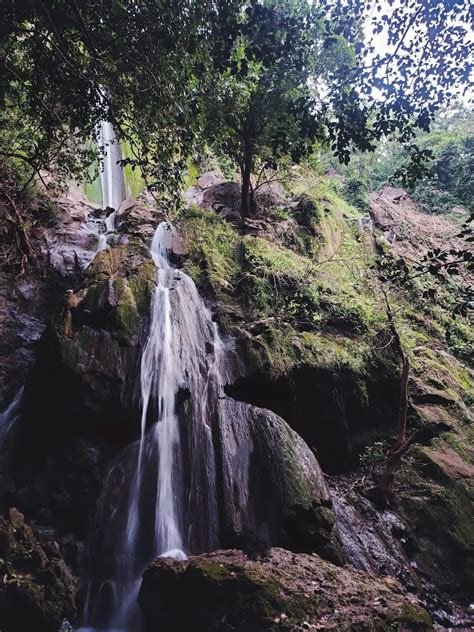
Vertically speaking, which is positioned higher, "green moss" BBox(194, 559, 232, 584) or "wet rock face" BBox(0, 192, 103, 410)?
"wet rock face" BBox(0, 192, 103, 410)

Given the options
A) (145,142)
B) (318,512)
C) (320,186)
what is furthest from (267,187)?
(318,512)

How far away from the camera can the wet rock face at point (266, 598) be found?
4.40m

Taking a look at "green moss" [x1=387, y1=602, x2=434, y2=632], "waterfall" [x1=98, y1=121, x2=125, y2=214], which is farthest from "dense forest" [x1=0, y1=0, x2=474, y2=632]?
"waterfall" [x1=98, y1=121, x2=125, y2=214]

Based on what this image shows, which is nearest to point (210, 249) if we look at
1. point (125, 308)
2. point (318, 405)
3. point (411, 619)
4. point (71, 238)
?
point (125, 308)

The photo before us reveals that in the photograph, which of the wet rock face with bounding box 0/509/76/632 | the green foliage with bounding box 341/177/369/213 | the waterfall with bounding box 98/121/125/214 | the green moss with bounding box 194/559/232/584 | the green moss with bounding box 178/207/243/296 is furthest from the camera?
the green foliage with bounding box 341/177/369/213

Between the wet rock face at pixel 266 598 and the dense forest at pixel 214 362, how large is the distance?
0.03 m

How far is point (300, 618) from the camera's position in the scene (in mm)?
4422

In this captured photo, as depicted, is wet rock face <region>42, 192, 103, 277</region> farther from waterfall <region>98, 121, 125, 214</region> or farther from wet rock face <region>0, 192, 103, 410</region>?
waterfall <region>98, 121, 125, 214</region>

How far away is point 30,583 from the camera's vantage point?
17.0ft

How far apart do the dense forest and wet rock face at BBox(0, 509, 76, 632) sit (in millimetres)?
31

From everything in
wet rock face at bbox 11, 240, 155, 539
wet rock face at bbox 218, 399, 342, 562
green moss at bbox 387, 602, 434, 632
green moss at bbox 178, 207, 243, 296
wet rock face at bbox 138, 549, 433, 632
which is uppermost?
green moss at bbox 178, 207, 243, 296

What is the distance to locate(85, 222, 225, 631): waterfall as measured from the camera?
6117 millimetres

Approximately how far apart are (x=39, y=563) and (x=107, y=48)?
635 cm

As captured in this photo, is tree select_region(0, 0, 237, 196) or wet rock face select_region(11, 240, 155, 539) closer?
tree select_region(0, 0, 237, 196)
